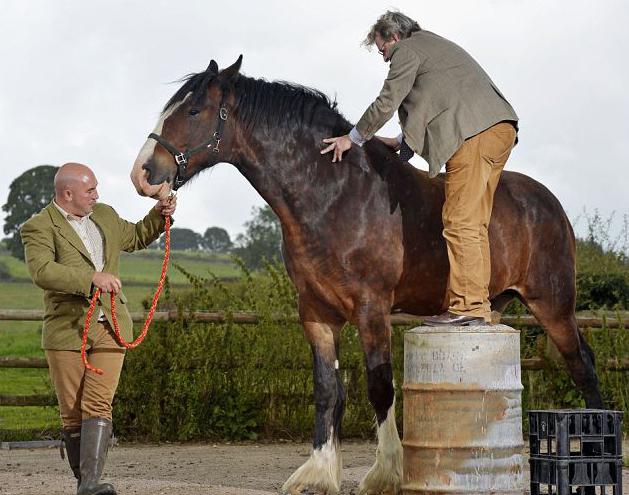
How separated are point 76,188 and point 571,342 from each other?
3525 mm

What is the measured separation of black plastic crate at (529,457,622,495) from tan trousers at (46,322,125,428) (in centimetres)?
225

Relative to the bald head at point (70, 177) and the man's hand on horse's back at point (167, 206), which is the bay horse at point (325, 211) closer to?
the man's hand on horse's back at point (167, 206)

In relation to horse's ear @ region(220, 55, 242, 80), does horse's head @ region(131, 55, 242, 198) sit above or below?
below

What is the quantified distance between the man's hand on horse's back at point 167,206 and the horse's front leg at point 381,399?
123 centimetres

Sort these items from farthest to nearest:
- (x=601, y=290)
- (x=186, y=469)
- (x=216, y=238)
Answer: (x=216, y=238) < (x=601, y=290) < (x=186, y=469)

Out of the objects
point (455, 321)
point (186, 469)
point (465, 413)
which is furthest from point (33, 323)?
point (465, 413)

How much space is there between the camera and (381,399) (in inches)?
235

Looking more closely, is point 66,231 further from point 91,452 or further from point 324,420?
point 324,420

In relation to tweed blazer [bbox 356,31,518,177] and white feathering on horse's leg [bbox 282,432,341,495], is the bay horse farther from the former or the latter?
tweed blazer [bbox 356,31,518,177]

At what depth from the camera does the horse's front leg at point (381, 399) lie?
5820 mm

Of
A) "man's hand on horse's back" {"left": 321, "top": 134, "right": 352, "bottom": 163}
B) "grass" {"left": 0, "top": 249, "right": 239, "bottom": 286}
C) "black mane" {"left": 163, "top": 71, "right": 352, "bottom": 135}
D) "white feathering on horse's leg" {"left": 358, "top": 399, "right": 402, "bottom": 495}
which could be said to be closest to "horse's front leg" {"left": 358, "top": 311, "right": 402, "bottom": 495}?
"white feathering on horse's leg" {"left": 358, "top": 399, "right": 402, "bottom": 495}

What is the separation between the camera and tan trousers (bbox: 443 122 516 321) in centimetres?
538

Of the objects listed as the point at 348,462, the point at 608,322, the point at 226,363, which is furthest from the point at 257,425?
the point at 608,322

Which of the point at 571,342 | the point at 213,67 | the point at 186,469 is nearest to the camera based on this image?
the point at 213,67
